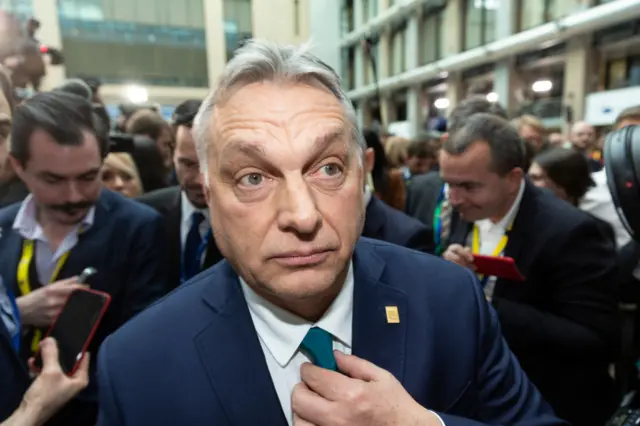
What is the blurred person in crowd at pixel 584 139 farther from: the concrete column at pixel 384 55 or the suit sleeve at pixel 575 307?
the concrete column at pixel 384 55

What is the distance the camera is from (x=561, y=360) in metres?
1.72

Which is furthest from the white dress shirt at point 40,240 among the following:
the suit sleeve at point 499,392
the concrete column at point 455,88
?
the concrete column at point 455,88

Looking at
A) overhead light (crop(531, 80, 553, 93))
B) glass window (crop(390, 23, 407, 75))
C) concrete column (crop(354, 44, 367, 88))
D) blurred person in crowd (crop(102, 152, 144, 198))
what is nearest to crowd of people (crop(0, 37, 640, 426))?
blurred person in crowd (crop(102, 152, 144, 198))

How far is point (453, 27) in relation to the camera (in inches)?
558

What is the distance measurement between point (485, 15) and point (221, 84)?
14.2 meters

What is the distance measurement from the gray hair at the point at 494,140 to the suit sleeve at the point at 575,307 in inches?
13.6

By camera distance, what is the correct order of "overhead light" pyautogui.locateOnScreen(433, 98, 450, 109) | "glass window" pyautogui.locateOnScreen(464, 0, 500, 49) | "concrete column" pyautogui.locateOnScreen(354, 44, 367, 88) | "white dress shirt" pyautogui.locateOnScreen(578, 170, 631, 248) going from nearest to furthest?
"white dress shirt" pyautogui.locateOnScreen(578, 170, 631, 248) → "glass window" pyautogui.locateOnScreen(464, 0, 500, 49) → "overhead light" pyautogui.locateOnScreen(433, 98, 450, 109) → "concrete column" pyautogui.locateOnScreen(354, 44, 367, 88)

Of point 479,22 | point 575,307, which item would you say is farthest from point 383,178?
point 479,22

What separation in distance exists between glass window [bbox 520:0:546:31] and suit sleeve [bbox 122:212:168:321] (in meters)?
11.9

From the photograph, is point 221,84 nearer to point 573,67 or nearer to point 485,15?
point 573,67

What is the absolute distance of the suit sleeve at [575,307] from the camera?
5.27 ft

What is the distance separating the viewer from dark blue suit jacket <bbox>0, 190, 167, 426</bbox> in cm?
152

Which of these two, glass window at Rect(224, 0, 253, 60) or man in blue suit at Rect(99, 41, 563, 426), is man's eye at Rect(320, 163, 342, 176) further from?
glass window at Rect(224, 0, 253, 60)

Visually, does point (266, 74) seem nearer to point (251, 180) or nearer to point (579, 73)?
point (251, 180)
